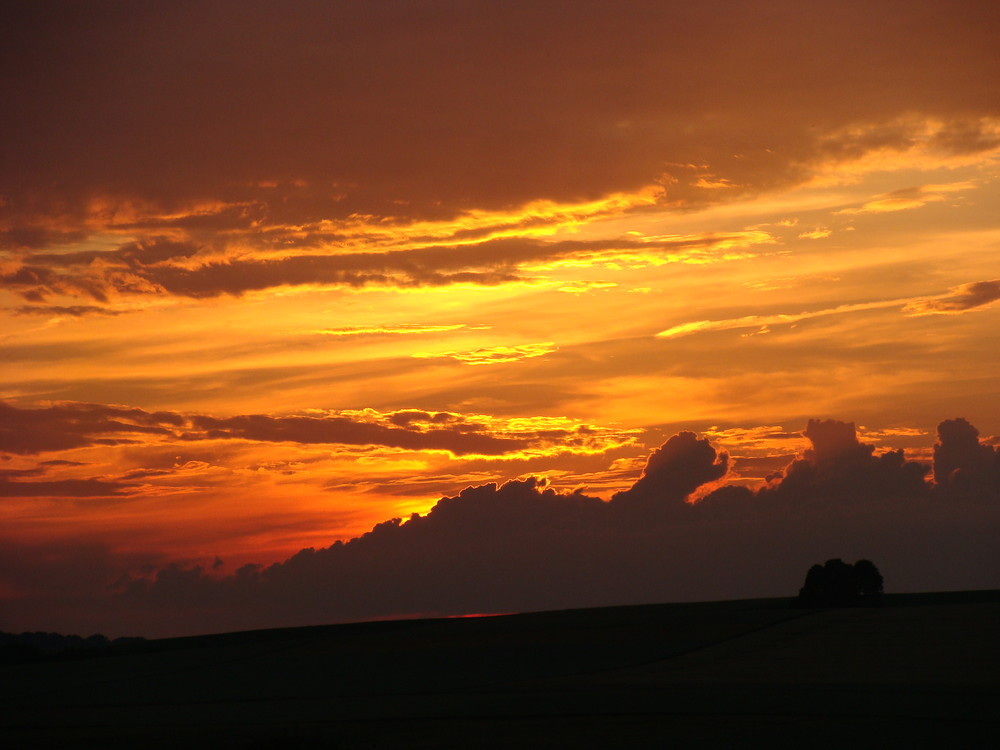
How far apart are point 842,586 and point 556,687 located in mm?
57970

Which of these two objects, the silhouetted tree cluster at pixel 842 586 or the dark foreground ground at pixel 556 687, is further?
the silhouetted tree cluster at pixel 842 586

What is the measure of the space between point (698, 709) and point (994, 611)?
4671cm

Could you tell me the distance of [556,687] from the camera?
4728 centimetres

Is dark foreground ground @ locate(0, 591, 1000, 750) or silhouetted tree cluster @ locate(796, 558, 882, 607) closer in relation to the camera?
dark foreground ground @ locate(0, 591, 1000, 750)

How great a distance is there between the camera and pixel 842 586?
9769cm

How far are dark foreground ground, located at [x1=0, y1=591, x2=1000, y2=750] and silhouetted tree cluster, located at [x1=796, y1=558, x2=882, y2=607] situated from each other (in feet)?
34.9

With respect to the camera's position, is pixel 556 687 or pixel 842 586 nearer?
pixel 556 687

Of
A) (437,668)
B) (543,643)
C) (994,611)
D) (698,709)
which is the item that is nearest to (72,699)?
(437,668)

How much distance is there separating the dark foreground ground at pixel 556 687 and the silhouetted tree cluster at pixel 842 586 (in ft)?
34.9

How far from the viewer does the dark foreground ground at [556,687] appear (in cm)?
3181

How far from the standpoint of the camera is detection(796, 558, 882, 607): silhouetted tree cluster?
96938 mm

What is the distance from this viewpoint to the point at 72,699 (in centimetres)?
5616

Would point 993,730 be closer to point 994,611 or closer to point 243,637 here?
point 994,611

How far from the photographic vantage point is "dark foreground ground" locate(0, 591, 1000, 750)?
31812mm
